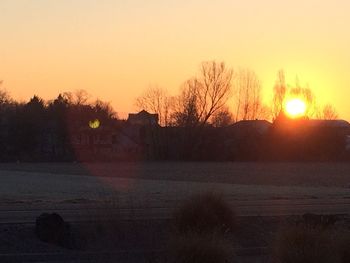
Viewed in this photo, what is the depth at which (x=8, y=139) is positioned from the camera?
131750 millimetres

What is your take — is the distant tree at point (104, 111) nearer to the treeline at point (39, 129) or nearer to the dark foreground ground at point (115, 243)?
the treeline at point (39, 129)

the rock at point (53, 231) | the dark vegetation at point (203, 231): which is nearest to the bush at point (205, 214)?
the dark vegetation at point (203, 231)

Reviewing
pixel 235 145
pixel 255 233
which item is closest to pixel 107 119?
pixel 235 145

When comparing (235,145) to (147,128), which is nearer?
(235,145)

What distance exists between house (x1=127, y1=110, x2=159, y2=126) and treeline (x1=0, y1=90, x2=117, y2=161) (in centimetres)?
1008

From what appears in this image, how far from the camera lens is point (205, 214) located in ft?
63.1

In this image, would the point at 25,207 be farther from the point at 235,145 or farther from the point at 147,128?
the point at 147,128

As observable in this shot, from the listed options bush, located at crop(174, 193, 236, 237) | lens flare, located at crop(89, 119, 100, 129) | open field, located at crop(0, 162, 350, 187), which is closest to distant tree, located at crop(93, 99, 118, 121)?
lens flare, located at crop(89, 119, 100, 129)

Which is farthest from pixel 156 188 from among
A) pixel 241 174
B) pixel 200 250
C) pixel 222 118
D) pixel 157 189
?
pixel 222 118

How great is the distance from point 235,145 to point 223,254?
112m

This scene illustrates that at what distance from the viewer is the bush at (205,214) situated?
1847 centimetres

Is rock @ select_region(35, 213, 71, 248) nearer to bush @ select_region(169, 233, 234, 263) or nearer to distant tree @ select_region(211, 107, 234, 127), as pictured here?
bush @ select_region(169, 233, 234, 263)

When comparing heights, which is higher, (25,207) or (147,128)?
(147,128)

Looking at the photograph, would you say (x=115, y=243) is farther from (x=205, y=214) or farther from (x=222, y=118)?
(x=222, y=118)
